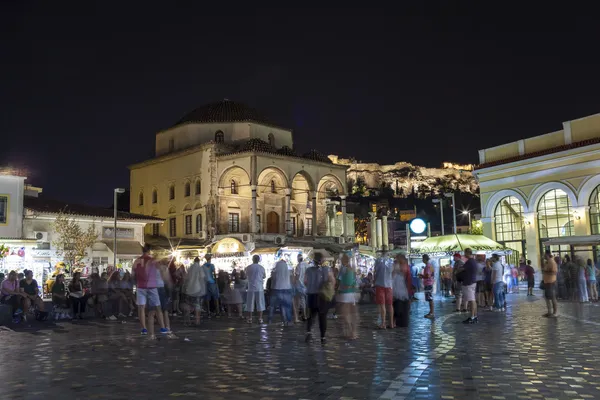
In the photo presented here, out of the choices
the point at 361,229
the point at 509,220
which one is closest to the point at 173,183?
the point at 509,220

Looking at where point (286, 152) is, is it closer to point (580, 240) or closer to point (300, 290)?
point (580, 240)

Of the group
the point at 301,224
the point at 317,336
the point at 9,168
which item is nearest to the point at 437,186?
the point at 301,224

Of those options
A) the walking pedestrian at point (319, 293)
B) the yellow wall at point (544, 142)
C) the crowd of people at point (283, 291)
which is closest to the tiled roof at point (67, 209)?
the crowd of people at point (283, 291)

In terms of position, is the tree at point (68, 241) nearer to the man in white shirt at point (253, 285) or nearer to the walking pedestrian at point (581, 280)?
the man in white shirt at point (253, 285)

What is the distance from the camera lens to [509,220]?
111 feet

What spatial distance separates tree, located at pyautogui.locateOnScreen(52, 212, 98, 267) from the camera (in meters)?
31.0

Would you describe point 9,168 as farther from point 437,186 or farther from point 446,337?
point 437,186

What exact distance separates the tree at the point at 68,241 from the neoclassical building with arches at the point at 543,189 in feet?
71.7

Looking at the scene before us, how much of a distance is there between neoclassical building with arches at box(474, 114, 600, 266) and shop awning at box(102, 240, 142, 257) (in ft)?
64.3

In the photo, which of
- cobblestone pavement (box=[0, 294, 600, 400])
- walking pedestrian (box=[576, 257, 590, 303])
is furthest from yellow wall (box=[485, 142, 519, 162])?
cobblestone pavement (box=[0, 294, 600, 400])

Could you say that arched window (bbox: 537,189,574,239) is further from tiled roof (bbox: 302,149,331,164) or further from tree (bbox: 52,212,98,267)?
tree (bbox: 52,212,98,267)

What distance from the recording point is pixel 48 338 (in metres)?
11.5

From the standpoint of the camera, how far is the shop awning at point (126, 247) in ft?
111

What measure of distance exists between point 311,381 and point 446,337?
4489mm
